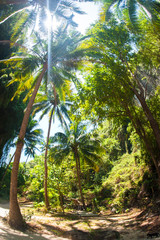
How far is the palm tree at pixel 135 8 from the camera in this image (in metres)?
6.39

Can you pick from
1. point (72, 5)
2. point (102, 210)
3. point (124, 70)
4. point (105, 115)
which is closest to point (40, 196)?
point (102, 210)

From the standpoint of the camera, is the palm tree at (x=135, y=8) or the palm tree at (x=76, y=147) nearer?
the palm tree at (x=135, y=8)

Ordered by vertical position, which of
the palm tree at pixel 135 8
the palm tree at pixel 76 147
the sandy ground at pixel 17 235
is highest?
the palm tree at pixel 135 8

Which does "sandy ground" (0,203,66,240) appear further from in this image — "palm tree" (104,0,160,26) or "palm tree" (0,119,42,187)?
"palm tree" (0,119,42,187)

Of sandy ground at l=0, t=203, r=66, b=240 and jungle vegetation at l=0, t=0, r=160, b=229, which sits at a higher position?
jungle vegetation at l=0, t=0, r=160, b=229

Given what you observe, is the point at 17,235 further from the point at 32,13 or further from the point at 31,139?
the point at 31,139

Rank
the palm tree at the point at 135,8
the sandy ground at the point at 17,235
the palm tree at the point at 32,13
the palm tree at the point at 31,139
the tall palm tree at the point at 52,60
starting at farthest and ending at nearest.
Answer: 1. the palm tree at the point at 31,139
2. the tall palm tree at the point at 52,60
3. the palm tree at the point at 32,13
4. the palm tree at the point at 135,8
5. the sandy ground at the point at 17,235

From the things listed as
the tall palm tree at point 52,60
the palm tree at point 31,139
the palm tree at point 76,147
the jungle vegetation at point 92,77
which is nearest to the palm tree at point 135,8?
the jungle vegetation at point 92,77

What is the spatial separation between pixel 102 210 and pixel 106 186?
3986mm

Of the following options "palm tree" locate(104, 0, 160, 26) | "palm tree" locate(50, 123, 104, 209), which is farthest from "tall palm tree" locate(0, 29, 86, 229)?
"palm tree" locate(50, 123, 104, 209)

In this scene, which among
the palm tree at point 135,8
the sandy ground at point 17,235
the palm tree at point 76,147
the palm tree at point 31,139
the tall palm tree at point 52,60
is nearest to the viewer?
the sandy ground at point 17,235

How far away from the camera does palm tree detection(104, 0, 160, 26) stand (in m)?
6.39

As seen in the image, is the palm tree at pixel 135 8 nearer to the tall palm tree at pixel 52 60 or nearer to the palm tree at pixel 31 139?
the tall palm tree at pixel 52 60

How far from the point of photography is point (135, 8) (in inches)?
288
